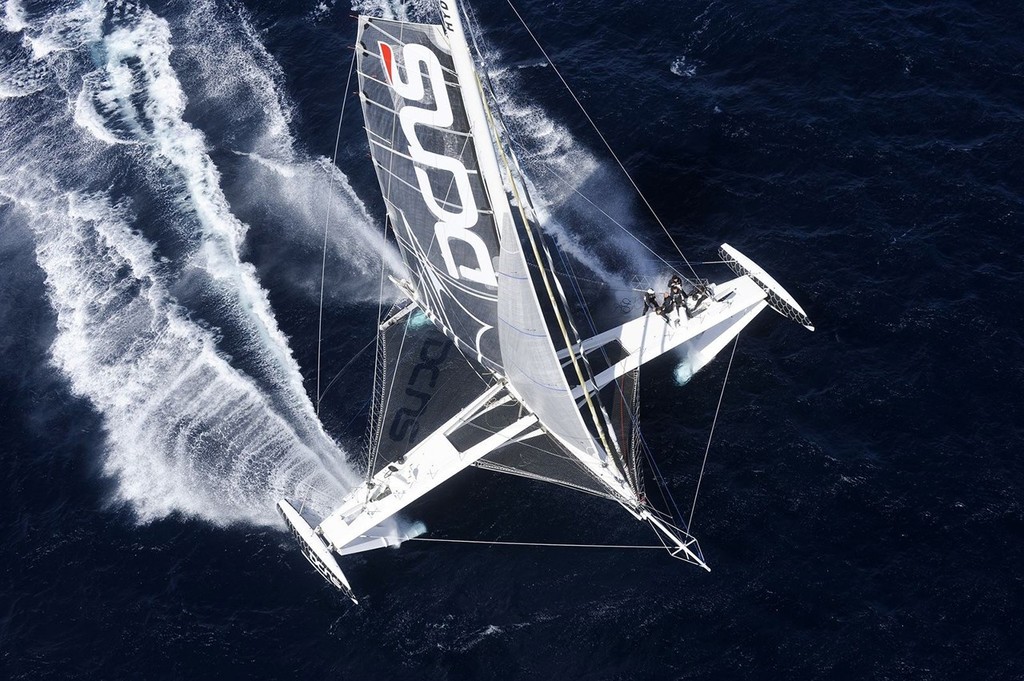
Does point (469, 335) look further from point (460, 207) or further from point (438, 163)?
point (438, 163)

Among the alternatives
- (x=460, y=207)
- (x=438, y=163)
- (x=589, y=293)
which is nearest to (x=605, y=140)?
(x=589, y=293)

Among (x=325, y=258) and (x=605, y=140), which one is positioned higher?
(x=605, y=140)

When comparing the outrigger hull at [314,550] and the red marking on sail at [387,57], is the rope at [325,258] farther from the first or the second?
the red marking on sail at [387,57]

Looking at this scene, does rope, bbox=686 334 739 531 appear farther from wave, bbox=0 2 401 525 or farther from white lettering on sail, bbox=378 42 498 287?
wave, bbox=0 2 401 525

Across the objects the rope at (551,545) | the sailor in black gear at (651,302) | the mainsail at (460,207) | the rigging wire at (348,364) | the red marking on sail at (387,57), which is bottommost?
the rope at (551,545)

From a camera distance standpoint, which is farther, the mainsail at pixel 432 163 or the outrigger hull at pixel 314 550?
the outrigger hull at pixel 314 550

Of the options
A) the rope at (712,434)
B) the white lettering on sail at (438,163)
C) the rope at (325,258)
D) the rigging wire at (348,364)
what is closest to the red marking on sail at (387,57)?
the white lettering on sail at (438,163)

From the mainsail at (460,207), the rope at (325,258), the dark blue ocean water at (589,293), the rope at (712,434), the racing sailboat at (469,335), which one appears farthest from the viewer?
the rope at (325,258)

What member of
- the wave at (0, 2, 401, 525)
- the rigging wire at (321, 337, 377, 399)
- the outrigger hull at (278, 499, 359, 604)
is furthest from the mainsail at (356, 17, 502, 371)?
the wave at (0, 2, 401, 525)
